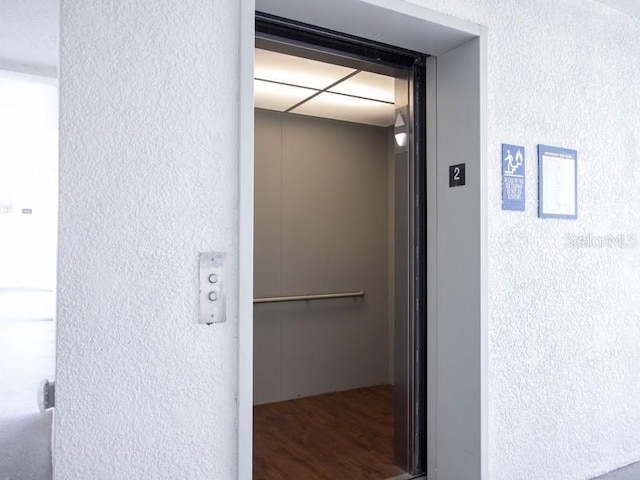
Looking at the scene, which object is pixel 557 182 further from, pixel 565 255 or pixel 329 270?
pixel 329 270

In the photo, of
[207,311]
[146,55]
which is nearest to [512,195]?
[207,311]

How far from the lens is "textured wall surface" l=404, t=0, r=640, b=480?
213cm

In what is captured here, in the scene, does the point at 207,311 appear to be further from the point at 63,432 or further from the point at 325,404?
the point at 325,404

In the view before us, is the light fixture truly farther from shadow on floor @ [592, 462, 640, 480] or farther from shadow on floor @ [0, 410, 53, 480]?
shadow on floor @ [592, 462, 640, 480]

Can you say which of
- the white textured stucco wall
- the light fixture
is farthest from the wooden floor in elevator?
the light fixture

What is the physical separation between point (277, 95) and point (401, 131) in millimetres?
1398

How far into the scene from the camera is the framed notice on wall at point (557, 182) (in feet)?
7.43

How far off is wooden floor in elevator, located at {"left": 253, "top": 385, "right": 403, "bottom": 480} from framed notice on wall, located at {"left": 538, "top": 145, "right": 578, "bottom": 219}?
151 cm

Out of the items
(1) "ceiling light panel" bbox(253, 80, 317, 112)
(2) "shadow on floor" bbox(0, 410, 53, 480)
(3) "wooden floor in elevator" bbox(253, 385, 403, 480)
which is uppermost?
(1) "ceiling light panel" bbox(253, 80, 317, 112)

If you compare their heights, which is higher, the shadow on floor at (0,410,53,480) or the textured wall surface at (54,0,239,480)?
the textured wall surface at (54,0,239,480)

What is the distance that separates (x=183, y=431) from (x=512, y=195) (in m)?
1.66

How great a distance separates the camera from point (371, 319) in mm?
4395

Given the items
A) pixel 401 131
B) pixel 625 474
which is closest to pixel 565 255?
pixel 401 131

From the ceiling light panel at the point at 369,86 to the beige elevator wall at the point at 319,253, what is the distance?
0.82 m
